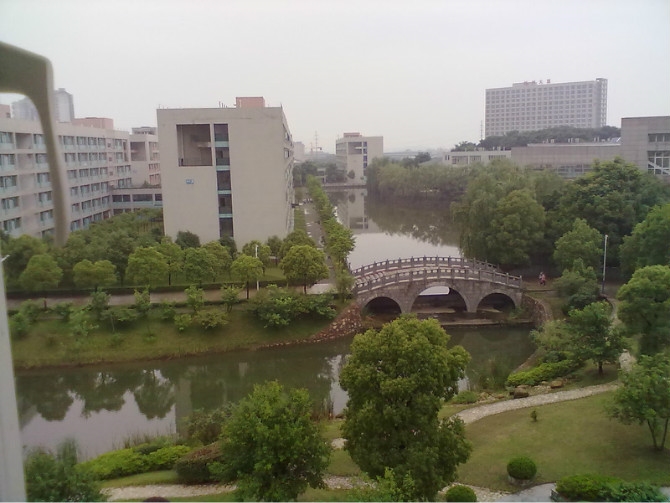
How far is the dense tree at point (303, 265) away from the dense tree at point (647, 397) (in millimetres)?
4864

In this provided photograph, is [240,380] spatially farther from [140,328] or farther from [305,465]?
[305,465]

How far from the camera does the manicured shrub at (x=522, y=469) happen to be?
12.1 feet

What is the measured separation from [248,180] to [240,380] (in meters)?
4.98

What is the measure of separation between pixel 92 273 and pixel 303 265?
2.85m

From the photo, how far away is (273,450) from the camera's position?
10.7 ft

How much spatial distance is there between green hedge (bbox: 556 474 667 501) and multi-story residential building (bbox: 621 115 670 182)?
9773 millimetres

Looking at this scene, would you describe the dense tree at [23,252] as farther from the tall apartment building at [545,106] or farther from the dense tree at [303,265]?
the tall apartment building at [545,106]

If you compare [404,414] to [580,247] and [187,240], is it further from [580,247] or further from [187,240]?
[187,240]

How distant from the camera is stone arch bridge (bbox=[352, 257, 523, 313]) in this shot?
→ 875 cm

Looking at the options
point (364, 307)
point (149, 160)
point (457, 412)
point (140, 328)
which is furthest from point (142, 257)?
point (149, 160)

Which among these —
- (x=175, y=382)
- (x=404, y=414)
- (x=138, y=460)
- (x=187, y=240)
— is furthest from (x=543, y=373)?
(x=187, y=240)

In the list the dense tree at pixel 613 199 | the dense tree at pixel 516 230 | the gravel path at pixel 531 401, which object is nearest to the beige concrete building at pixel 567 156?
the dense tree at pixel 613 199

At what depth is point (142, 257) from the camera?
802 cm

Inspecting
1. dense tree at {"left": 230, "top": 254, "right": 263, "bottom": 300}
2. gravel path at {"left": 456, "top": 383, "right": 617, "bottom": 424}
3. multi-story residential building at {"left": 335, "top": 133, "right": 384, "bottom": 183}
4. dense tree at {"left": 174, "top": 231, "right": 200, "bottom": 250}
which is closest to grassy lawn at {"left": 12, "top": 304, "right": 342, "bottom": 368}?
dense tree at {"left": 230, "top": 254, "right": 263, "bottom": 300}
